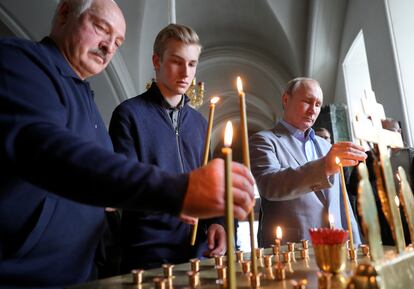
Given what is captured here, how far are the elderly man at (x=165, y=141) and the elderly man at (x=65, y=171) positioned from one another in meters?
0.26

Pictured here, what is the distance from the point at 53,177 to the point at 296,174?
1139mm

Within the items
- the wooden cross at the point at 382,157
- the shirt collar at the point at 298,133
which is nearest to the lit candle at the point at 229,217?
the wooden cross at the point at 382,157

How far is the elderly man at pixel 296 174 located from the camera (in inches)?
60.6

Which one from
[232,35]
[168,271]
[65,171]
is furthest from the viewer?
[232,35]

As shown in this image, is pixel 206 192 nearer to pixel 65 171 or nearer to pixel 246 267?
pixel 65 171

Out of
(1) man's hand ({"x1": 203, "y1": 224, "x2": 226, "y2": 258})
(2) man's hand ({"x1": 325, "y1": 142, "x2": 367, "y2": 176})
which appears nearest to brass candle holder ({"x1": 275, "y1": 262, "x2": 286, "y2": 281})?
(1) man's hand ({"x1": 203, "y1": 224, "x2": 226, "y2": 258})

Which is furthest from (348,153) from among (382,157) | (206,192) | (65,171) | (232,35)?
(232,35)

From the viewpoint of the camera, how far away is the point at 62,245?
915mm

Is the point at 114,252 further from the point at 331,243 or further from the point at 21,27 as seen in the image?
the point at 21,27

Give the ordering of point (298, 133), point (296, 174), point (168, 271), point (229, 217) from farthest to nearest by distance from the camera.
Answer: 1. point (298, 133)
2. point (296, 174)
3. point (168, 271)
4. point (229, 217)

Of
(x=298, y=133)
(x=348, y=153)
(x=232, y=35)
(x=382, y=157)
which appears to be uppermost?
(x=232, y=35)

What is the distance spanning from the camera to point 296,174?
1.56 metres

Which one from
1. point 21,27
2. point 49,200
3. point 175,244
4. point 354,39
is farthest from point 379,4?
point 21,27

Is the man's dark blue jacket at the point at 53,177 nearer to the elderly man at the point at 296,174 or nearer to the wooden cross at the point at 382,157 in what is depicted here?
the wooden cross at the point at 382,157
